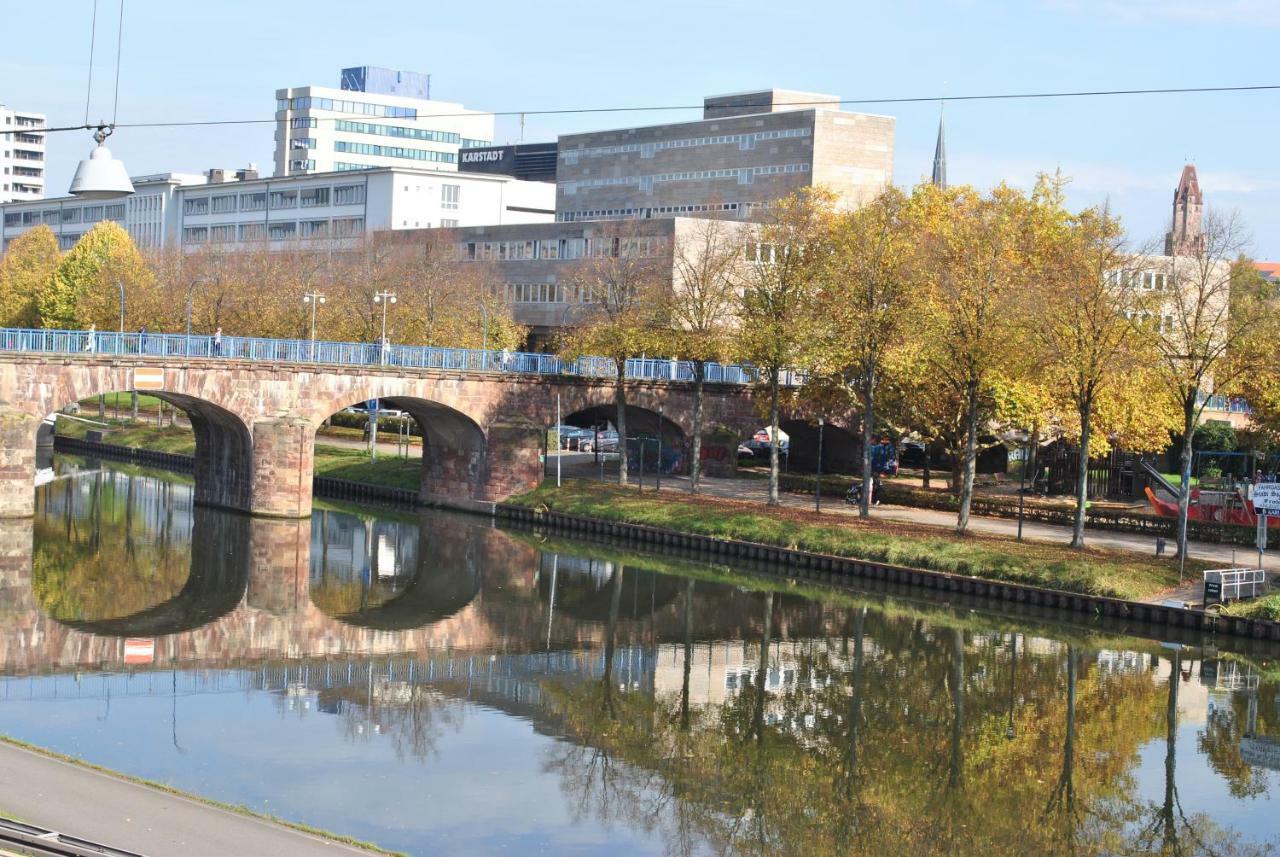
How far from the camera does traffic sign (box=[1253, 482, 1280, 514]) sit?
52.1 meters

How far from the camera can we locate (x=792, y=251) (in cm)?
6756

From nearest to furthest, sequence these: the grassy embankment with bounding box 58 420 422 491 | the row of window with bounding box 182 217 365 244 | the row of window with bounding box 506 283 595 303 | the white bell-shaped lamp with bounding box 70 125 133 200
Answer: the white bell-shaped lamp with bounding box 70 125 133 200 < the grassy embankment with bounding box 58 420 422 491 < the row of window with bounding box 506 283 595 303 < the row of window with bounding box 182 217 365 244

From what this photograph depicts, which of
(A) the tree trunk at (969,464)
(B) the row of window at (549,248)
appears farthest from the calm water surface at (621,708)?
(B) the row of window at (549,248)

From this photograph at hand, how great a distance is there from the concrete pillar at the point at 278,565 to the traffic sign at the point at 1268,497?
104 ft

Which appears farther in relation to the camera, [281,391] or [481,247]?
[481,247]

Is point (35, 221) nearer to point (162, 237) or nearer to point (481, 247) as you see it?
point (162, 237)

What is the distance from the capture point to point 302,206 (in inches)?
5797

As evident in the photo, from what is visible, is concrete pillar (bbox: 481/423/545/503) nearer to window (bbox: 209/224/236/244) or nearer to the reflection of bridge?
the reflection of bridge

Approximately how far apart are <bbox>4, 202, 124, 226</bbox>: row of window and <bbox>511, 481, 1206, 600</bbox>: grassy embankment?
113 m

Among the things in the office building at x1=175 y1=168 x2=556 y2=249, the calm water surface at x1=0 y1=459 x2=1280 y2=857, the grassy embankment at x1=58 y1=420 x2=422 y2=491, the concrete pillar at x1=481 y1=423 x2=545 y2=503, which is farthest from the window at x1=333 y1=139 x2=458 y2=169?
the calm water surface at x1=0 y1=459 x2=1280 y2=857

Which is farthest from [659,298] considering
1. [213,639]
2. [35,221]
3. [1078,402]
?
[35,221]

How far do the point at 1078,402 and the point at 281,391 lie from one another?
114ft

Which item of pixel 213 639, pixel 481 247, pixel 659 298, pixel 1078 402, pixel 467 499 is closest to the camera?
pixel 213 639

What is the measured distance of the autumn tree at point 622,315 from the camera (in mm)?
72125
